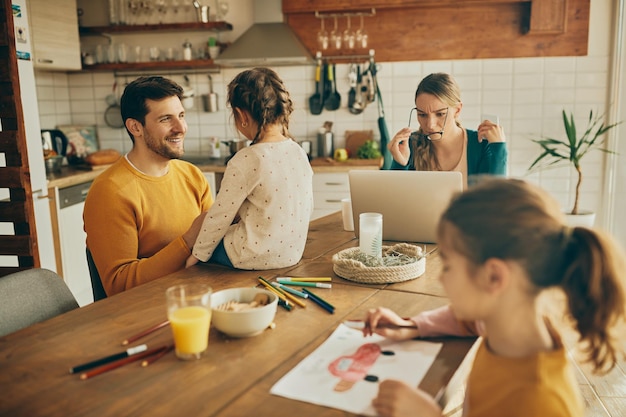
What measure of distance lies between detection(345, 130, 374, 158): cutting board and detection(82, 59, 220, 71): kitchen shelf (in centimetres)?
117

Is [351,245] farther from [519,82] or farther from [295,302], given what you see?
[519,82]

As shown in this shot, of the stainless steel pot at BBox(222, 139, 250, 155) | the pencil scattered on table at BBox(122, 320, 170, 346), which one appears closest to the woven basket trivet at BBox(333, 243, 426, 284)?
the pencil scattered on table at BBox(122, 320, 170, 346)

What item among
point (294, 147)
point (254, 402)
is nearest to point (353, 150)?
point (294, 147)

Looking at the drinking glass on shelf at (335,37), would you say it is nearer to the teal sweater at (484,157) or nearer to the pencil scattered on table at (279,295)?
the teal sweater at (484,157)

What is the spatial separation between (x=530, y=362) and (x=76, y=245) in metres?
3.29

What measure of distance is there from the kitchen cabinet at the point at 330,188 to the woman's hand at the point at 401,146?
1517mm

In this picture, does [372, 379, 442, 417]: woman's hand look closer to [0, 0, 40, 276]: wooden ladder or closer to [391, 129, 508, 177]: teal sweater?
[391, 129, 508, 177]: teal sweater

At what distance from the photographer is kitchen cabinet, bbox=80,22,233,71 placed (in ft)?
14.0

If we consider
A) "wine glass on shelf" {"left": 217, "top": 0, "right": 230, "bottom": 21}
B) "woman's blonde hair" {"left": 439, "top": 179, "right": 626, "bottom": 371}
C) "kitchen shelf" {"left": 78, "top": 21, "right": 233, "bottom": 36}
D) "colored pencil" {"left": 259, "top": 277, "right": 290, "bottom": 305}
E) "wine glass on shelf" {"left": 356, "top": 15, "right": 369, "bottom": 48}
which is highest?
"wine glass on shelf" {"left": 217, "top": 0, "right": 230, "bottom": 21}

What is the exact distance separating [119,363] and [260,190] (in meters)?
0.67

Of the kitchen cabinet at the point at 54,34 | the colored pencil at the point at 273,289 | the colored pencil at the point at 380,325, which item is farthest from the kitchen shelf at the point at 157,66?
the colored pencil at the point at 380,325

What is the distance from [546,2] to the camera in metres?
3.90

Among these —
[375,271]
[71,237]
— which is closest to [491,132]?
[375,271]

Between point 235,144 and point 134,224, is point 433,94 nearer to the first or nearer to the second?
point 134,224
